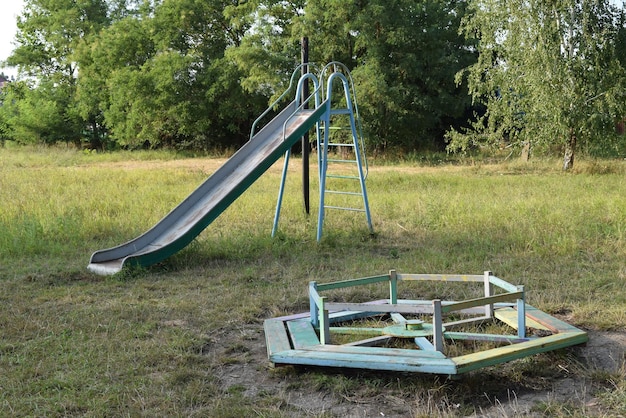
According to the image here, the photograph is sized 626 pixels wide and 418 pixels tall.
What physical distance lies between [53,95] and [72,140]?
248 cm

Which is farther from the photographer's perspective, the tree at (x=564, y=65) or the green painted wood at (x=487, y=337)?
the tree at (x=564, y=65)

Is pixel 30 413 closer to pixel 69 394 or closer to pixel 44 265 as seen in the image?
pixel 69 394

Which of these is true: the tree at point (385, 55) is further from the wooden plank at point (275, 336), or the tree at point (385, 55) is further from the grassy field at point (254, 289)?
the wooden plank at point (275, 336)

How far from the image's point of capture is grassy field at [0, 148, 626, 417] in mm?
3281

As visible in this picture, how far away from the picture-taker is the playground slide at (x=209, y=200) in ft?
20.8

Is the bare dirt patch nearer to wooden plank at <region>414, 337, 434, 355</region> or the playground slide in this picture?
wooden plank at <region>414, 337, 434, 355</region>

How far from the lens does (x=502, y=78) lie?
16094 millimetres

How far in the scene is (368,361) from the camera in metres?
3.36

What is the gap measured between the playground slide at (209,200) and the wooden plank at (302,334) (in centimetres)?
244

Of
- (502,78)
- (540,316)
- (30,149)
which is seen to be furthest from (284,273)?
(30,149)

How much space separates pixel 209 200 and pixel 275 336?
3.55m

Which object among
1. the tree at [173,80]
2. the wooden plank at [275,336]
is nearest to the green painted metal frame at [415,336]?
the wooden plank at [275,336]

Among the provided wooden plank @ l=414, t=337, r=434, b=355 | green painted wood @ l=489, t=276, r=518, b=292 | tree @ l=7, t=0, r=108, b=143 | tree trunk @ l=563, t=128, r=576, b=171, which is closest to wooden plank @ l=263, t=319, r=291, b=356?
wooden plank @ l=414, t=337, r=434, b=355

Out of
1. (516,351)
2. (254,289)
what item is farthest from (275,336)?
(254,289)
